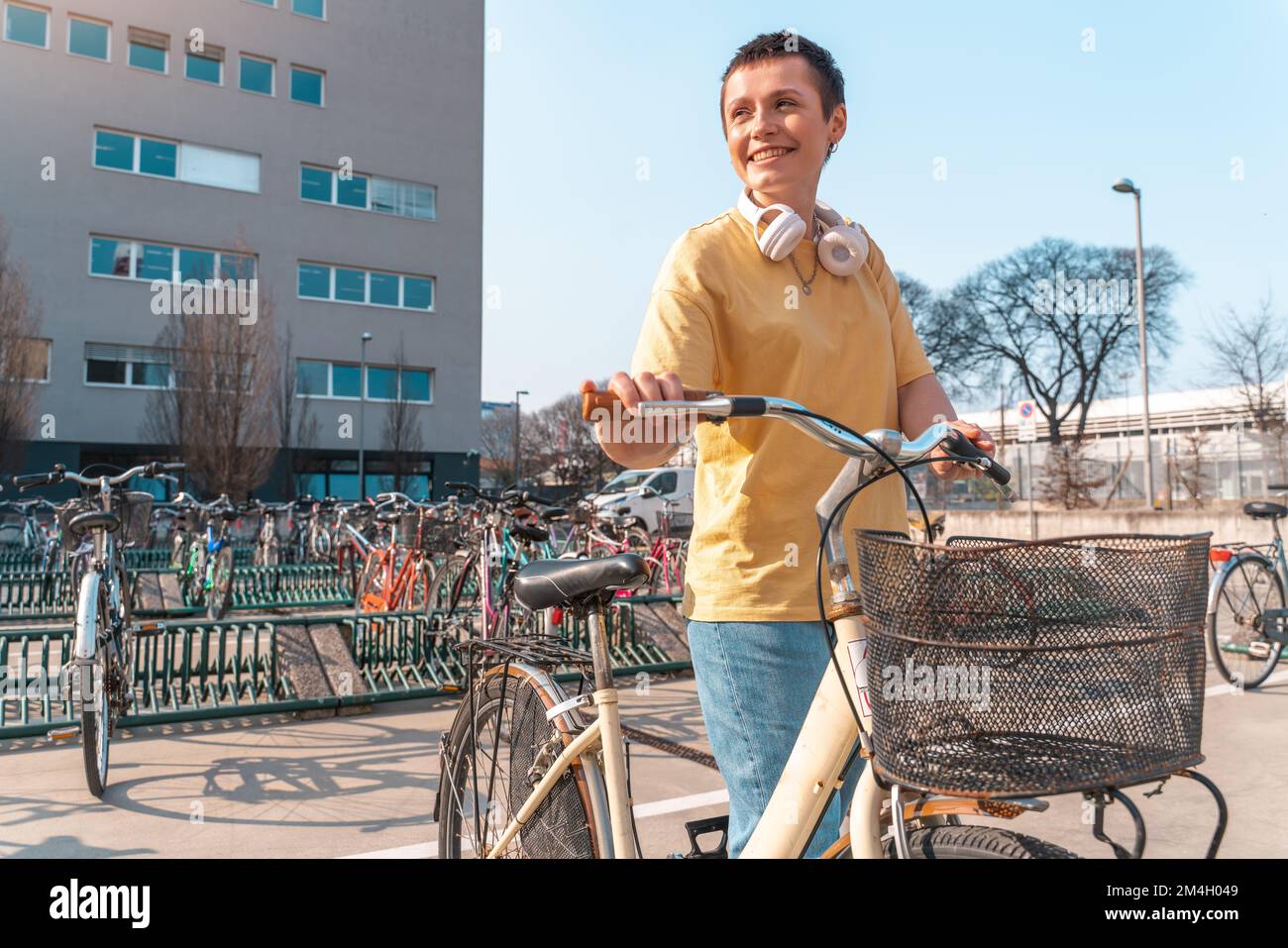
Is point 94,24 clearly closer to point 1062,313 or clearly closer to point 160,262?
point 160,262

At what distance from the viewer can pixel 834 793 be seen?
1669mm

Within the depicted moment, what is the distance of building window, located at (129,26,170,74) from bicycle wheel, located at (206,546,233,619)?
928 inches

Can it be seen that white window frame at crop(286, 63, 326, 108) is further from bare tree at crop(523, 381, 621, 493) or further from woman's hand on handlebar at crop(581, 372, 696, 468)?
woman's hand on handlebar at crop(581, 372, 696, 468)

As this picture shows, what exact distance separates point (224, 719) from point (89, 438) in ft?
80.1

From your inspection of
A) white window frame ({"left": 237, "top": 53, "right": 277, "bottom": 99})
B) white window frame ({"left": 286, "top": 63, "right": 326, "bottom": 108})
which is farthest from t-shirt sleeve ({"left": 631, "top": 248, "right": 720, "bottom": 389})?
white window frame ({"left": 286, "top": 63, "right": 326, "bottom": 108})

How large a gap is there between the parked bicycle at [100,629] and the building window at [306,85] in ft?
91.0

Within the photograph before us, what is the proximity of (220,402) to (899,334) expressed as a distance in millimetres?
25191

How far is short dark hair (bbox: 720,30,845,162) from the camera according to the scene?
1.94 m

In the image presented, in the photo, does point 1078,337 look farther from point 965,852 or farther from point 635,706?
point 965,852

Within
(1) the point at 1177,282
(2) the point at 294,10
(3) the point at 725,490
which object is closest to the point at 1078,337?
(1) the point at 1177,282

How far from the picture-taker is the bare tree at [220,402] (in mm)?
24625

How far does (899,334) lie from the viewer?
7.10 ft

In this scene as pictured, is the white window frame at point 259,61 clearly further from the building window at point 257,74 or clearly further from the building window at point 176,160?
the building window at point 176,160

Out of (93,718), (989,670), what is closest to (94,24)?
(93,718)
